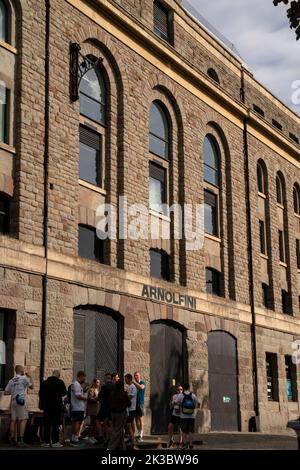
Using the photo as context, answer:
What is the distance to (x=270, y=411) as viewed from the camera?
32250mm

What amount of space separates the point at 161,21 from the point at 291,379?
16573mm

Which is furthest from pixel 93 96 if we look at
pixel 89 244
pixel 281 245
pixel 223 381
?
pixel 281 245

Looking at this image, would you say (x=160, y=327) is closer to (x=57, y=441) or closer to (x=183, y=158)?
(x=183, y=158)

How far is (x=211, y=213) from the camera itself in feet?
103

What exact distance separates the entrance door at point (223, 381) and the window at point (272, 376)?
342 cm

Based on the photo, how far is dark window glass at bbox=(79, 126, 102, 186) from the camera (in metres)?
24.4

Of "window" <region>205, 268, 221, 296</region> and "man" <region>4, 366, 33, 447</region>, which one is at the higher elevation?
"window" <region>205, 268, 221, 296</region>

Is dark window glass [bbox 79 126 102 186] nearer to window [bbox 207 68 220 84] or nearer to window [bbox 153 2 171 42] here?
window [bbox 153 2 171 42]

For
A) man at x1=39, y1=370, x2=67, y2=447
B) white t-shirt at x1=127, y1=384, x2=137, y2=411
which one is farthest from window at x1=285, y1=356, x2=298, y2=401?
man at x1=39, y1=370, x2=67, y2=447

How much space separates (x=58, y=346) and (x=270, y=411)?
13.7 meters

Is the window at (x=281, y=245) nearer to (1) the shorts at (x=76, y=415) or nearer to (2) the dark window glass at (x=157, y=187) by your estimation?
(2) the dark window glass at (x=157, y=187)

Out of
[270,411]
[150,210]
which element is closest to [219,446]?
[150,210]

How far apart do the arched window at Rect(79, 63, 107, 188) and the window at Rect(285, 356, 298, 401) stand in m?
14.8

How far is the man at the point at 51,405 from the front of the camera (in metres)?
17.9
